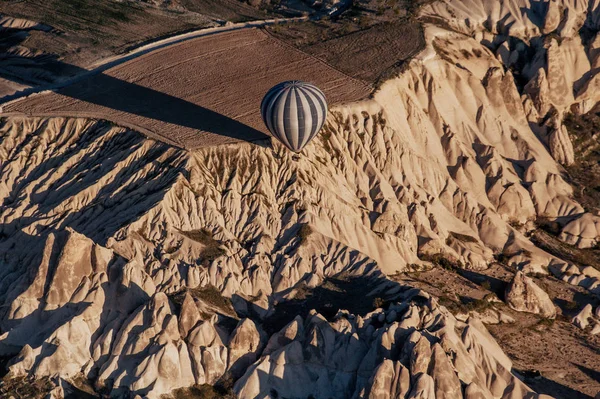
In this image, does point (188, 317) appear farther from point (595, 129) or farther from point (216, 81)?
point (595, 129)

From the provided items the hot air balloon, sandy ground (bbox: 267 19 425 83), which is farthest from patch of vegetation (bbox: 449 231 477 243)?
the hot air balloon

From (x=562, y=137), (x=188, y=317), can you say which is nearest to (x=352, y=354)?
(x=188, y=317)

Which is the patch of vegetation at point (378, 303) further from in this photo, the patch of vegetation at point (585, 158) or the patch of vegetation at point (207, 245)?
the patch of vegetation at point (585, 158)

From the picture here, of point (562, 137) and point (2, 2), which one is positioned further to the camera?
point (2, 2)

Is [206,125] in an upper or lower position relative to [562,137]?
upper

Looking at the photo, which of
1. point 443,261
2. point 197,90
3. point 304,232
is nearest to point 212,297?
point 304,232

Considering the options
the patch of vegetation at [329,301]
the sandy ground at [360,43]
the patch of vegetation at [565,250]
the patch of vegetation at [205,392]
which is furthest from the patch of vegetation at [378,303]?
the sandy ground at [360,43]

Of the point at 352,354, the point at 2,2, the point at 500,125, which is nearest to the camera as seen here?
the point at 352,354
